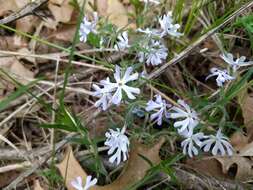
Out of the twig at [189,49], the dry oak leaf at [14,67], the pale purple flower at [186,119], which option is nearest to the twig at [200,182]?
the pale purple flower at [186,119]

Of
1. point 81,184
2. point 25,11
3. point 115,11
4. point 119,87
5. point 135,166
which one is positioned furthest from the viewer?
point 115,11

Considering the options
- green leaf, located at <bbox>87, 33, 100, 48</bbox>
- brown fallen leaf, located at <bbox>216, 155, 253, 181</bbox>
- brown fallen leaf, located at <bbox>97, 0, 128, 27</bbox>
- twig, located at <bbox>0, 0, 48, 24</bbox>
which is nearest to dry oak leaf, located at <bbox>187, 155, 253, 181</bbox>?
brown fallen leaf, located at <bbox>216, 155, 253, 181</bbox>

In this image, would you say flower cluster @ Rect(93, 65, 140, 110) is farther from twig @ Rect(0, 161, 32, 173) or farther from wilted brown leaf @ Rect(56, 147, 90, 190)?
twig @ Rect(0, 161, 32, 173)

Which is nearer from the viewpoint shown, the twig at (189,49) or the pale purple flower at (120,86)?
the pale purple flower at (120,86)

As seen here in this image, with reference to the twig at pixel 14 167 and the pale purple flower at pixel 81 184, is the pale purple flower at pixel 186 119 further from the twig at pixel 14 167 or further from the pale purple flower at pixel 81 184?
the twig at pixel 14 167

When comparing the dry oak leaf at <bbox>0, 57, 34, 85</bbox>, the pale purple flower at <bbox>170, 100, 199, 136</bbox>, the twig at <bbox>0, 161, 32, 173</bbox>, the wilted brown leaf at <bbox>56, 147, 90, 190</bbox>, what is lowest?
the twig at <bbox>0, 161, 32, 173</bbox>

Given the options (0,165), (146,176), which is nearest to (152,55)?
(146,176)

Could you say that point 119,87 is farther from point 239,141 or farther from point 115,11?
point 115,11

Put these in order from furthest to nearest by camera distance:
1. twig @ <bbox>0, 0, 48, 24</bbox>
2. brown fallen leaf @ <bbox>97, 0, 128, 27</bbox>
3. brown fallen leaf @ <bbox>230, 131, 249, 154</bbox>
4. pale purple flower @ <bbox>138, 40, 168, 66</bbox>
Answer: brown fallen leaf @ <bbox>97, 0, 128, 27</bbox>, twig @ <bbox>0, 0, 48, 24</bbox>, brown fallen leaf @ <bbox>230, 131, 249, 154</bbox>, pale purple flower @ <bbox>138, 40, 168, 66</bbox>

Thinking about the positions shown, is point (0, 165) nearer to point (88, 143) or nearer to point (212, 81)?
point (88, 143)

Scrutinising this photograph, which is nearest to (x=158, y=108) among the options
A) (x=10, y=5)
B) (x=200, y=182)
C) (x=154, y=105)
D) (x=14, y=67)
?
(x=154, y=105)

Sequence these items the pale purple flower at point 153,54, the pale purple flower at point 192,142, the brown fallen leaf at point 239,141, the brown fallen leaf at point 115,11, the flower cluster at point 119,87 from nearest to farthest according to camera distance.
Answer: the flower cluster at point 119,87
the pale purple flower at point 192,142
the pale purple flower at point 153,54
the brown fallen leaf at point 239,141
the brown fallen leaf at point 115,11

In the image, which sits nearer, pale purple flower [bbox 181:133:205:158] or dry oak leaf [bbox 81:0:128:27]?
pale purple flower [bbox 181:133:205:158]
